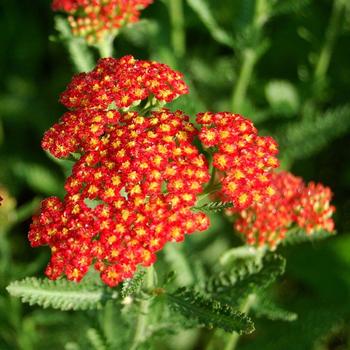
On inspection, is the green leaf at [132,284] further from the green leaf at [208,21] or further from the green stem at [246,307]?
the green leaf at [208,21]

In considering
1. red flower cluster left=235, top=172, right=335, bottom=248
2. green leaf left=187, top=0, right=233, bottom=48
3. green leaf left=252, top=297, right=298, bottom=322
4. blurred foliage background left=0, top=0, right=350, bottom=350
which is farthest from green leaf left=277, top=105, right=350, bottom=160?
green leaf left=252, top=297, right=298, bottom=322

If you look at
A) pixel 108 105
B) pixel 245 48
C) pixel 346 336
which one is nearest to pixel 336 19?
pixel 245 48

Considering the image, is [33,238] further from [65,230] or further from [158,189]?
[158,189]

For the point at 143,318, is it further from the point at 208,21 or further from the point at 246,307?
the point at 208,21

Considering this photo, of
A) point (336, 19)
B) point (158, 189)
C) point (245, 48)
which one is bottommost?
point (158, 189)

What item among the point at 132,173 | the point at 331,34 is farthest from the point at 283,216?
the point at 331,34

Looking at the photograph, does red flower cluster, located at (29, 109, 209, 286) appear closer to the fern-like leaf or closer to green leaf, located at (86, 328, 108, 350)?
the fern-like leaf
